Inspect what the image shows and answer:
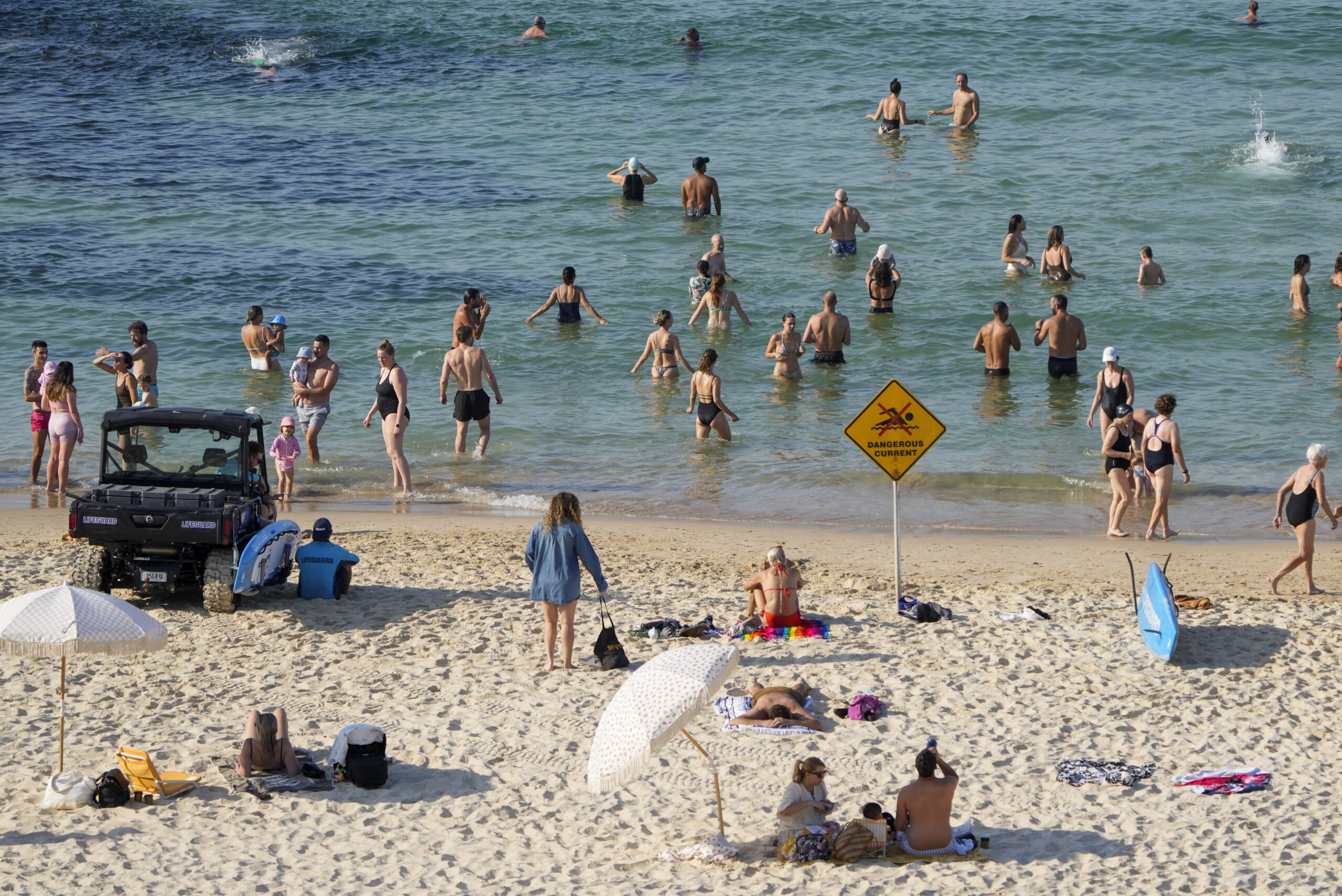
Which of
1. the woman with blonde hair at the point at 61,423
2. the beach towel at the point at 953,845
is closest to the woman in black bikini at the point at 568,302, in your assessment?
the woman with blonde hair at the point at 61,423

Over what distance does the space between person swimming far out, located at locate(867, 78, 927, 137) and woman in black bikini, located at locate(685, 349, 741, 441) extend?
13.4m

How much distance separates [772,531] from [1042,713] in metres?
4.80

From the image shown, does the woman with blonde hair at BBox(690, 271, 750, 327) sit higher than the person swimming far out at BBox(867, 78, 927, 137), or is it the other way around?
the person swimming far out at BBox(867, 78, 927, 137)

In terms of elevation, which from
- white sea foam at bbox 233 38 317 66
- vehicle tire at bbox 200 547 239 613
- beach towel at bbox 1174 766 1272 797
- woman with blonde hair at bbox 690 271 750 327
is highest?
white sea foam at bbox 233 38 317 66

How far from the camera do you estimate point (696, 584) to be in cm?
1188

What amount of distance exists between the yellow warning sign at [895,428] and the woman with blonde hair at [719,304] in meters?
8.48

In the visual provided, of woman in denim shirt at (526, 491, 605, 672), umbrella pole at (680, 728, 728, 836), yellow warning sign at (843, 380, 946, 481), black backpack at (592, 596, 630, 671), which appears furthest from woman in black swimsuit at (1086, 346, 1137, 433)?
umbrella pole at (680, 728, 728, 836)

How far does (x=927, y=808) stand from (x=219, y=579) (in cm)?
565

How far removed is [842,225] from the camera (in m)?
21.8

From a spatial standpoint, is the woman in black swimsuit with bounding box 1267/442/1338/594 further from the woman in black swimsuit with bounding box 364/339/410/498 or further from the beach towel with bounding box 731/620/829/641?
the woman in black swimsuit with bounding box 364/339/410/498

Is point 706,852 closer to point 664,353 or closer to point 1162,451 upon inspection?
point 1162,451

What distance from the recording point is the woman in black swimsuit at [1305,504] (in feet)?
36.6

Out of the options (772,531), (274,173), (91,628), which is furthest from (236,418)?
(274,173)

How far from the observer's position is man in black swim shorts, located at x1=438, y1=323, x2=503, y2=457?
Answer: 1538 cm
